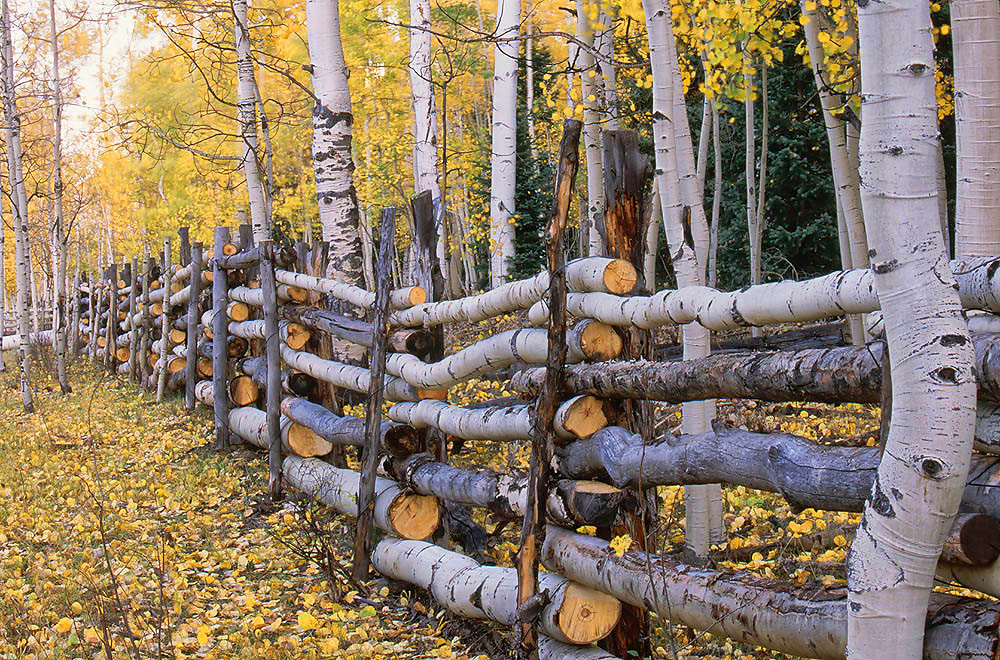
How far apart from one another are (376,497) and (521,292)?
1811 mm

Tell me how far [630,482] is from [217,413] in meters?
5.75

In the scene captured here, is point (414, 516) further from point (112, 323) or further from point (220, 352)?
point (112, 323)

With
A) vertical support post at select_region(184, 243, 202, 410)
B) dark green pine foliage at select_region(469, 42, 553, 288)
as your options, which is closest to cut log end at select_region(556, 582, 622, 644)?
vertical support post at select_region(184, 243, 202, 410)

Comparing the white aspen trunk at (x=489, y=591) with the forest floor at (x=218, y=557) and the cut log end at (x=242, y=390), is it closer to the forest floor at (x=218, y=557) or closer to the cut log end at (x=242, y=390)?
the forest floor at (x=218, y=557)

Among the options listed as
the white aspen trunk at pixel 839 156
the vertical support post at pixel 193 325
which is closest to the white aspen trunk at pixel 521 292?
the white aspen trunk at pixel 839 156

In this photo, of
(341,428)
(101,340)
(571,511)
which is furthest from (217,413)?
(101,340)

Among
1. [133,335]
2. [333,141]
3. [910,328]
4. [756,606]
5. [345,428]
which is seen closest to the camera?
[910,328]

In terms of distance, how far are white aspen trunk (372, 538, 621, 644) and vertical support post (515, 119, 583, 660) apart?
0.32 feet

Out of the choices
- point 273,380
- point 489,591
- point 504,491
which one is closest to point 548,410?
point 504,491

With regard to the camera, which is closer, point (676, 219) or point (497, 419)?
point (497, 419)

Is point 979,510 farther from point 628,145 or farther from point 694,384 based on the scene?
point 628,145

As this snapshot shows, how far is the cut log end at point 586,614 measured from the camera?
138 inches

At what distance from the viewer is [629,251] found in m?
3.61

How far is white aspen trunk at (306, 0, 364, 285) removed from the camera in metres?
7.97
